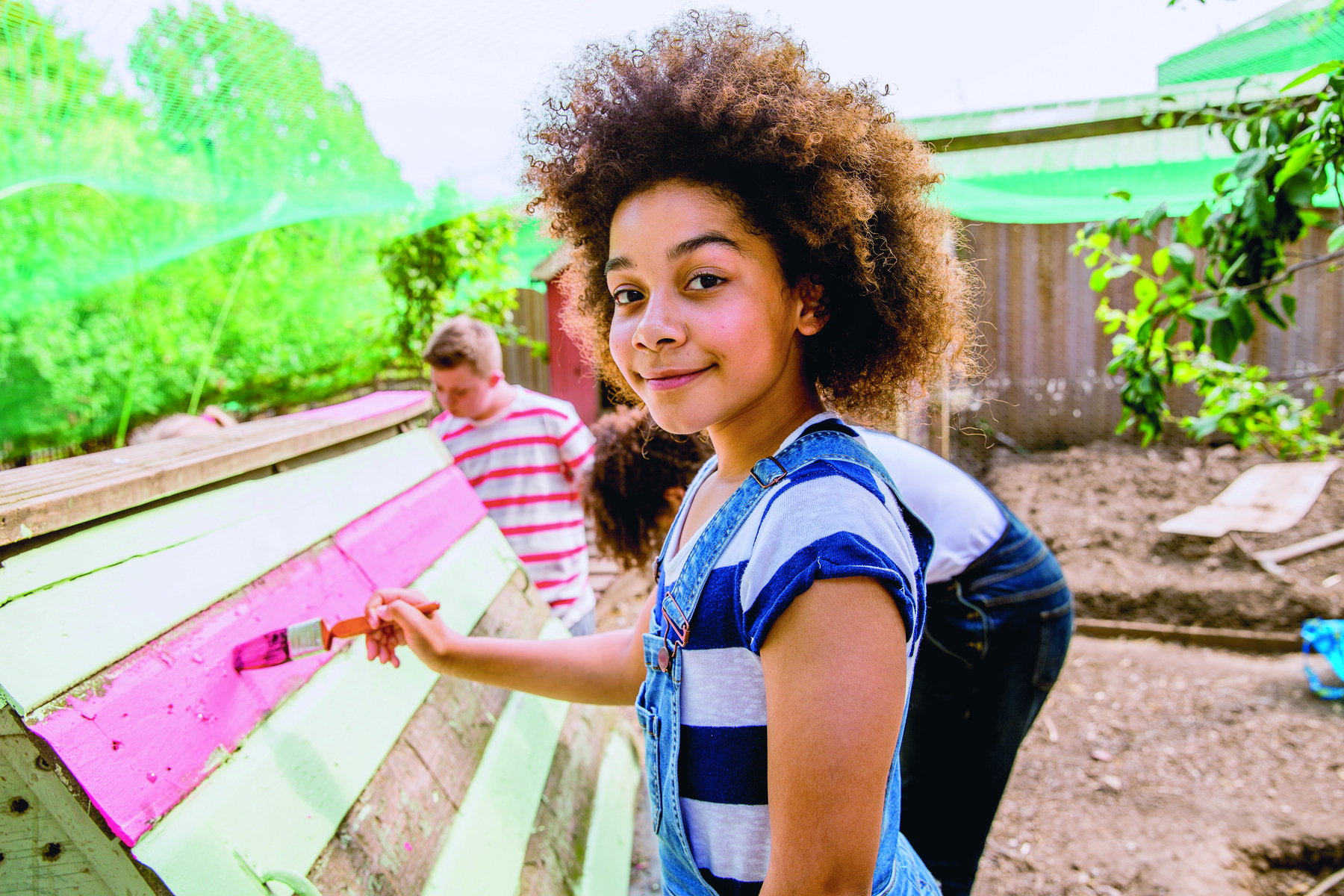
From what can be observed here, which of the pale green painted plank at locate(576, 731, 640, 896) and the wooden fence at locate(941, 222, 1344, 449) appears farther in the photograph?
the wooden fence at locate(941, 222, 1344, 449)

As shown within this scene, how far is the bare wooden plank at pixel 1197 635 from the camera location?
5.31m

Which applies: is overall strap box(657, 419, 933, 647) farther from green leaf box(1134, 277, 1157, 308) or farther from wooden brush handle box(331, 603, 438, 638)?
green leaf box(1134, 277, 1157, 308)

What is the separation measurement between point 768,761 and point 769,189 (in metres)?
0.78

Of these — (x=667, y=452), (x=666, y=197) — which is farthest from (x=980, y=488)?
(x=666, y=197)

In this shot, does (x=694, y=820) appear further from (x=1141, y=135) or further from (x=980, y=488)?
(x=1141, y=135)

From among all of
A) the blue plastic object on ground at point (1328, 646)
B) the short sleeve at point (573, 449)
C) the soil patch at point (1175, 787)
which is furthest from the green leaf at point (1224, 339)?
the blue plastic object on ground at point (1328, 646)

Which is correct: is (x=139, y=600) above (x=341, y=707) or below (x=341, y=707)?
above

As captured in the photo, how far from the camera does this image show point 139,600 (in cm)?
115

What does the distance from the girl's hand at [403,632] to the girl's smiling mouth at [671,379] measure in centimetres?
69

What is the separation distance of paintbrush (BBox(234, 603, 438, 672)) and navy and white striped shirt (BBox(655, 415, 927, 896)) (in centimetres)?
60

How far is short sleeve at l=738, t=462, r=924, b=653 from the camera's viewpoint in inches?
35.0

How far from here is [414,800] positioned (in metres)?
1.39

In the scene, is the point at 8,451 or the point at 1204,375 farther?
the point at 8,451

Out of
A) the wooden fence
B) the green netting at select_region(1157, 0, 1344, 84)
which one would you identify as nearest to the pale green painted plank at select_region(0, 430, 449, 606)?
the green netting at select_region(1157, 0, 1344, 84)
